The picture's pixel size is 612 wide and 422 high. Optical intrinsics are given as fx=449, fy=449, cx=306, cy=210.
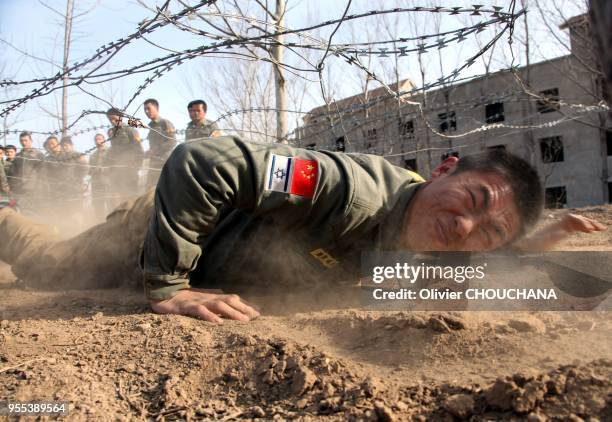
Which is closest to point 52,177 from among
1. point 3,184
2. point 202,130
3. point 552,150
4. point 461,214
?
point 3,184

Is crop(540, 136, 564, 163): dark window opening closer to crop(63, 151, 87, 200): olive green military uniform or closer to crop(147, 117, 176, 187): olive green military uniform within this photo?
crop(147, 117, 176, 187): olive green military uniform

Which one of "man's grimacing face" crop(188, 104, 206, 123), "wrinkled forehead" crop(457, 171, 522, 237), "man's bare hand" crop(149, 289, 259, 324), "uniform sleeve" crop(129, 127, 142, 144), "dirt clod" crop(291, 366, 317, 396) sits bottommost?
"dirt clod" crop(291, 366, 317, 396)

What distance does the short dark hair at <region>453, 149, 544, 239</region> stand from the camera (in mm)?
1875

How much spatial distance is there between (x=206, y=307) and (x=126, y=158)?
533 centimetres

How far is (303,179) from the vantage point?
170 centimetres

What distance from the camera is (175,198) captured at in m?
1.67

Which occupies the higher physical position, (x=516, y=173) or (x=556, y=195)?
(x=556, y=195)

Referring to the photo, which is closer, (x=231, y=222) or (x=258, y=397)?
(x=258, y=397)

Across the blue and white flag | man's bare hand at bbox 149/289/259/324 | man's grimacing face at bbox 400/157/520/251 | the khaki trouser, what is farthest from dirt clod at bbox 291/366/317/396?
the khaki trouser

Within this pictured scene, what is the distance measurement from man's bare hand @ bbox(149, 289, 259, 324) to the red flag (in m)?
0.52

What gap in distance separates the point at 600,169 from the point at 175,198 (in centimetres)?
1566

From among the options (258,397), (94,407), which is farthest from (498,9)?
(94,407)

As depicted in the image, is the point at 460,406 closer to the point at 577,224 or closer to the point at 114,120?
the point at 577,224

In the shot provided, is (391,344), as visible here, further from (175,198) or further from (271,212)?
(175,198)
